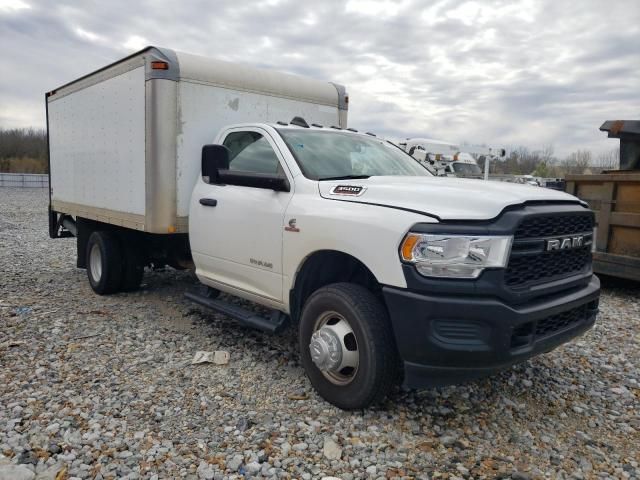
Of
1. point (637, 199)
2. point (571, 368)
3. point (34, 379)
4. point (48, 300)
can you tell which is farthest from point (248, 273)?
point (637, 199)

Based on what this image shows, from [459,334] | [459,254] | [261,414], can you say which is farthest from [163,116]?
[459,334]

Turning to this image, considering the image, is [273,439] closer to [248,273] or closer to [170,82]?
[248,273]

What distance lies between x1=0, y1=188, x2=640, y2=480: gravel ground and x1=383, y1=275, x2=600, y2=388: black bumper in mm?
527

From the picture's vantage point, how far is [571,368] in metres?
4.54

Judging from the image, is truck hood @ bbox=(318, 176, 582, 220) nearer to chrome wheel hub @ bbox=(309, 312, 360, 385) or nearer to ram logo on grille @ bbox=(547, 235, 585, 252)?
ram logo on grille @ bbox=(547, 235, 585, 252)

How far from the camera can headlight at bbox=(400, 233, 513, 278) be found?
298cm

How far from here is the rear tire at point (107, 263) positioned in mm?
6531

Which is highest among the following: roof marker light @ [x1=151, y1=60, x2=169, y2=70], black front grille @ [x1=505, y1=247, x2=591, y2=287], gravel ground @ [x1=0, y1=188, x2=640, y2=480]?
roof marker light @ [x1=151, y1=60, x2=169, y2=70]

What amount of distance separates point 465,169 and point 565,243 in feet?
57.8

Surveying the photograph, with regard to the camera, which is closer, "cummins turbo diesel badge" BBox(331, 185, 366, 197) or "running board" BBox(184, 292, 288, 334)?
"cummins turbo diesel badge" BBox(331, 185, 366, 197)

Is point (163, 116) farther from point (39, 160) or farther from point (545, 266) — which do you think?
point (39, 160)

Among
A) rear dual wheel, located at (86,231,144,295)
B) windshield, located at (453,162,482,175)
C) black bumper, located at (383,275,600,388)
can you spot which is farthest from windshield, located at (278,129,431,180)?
windshield, located at (453,162,482,175)

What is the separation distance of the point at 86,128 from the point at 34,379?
390 centimetres

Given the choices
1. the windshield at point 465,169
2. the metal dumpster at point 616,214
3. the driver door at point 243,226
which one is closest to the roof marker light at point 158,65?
the driver door at point 243,226
